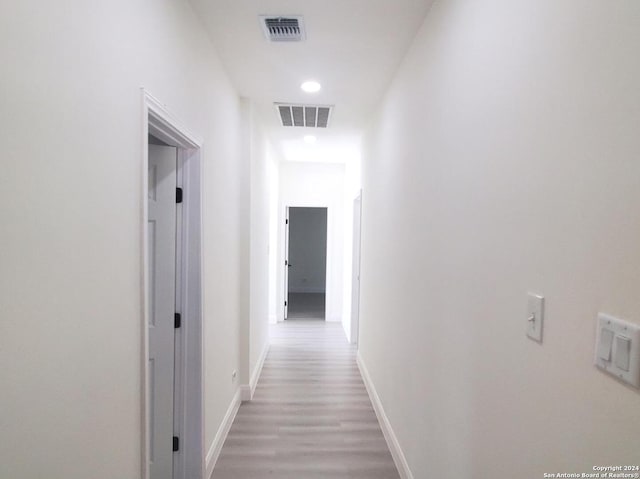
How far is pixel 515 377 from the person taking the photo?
0.98m

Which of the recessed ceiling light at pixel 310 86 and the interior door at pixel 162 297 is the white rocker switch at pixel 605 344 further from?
the recessed ceiling light at pixel 310 86

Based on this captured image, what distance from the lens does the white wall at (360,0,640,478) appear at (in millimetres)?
666

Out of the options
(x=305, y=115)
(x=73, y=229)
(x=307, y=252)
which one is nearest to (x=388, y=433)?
(x=73, y=229)

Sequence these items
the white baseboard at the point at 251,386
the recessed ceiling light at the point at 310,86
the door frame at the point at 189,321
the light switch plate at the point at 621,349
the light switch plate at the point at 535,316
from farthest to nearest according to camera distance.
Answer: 1. the white baseboard at the point at 251,386
2. the recessed ceiling light at the point at 310,86
3. the door frame at the point at 189,321
4. the light switch plate at the point at 535,316
5. the light switch plate at the point at 621,349

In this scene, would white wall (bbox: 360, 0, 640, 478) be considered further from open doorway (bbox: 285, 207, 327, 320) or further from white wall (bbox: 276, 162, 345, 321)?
open doorway (bbox: 285, 207, 327, 320)

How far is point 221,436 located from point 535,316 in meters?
2.35

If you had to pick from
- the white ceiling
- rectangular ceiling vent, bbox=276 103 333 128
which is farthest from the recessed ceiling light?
rectangular ceiling vent, bbox=276 103 333 128

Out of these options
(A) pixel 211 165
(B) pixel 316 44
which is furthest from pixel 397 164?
(A) pixel 211 165

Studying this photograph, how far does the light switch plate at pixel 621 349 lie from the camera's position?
2.03ft

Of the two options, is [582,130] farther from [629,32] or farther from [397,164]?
[397,164]

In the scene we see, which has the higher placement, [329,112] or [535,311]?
[329,112]

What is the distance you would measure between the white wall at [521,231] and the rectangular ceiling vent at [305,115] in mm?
1472

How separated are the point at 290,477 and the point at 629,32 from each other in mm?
2575

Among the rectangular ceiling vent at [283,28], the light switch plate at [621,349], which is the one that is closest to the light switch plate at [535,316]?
the light switch plate at [621,349]
